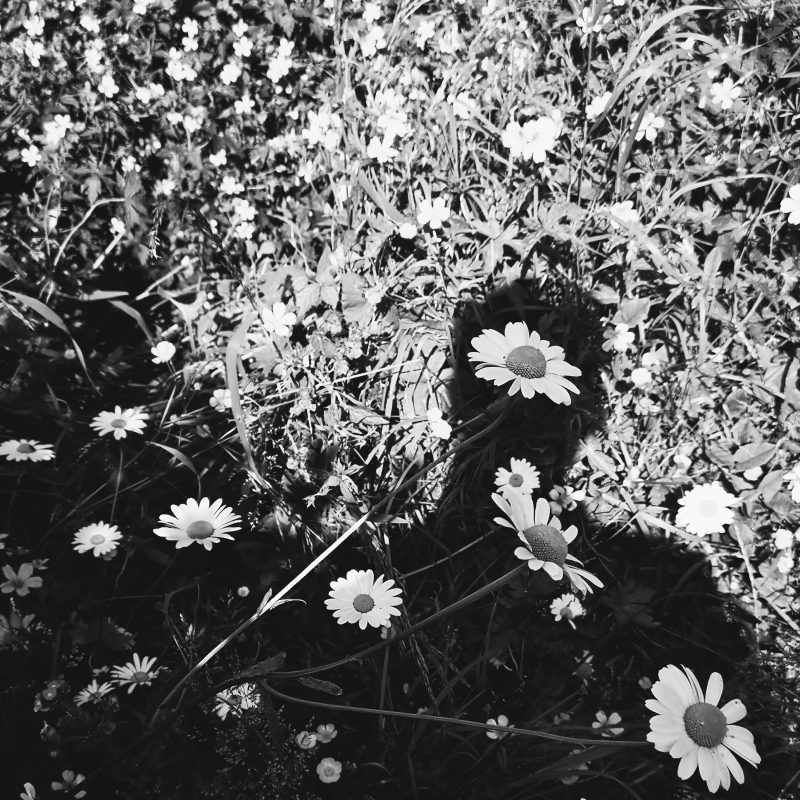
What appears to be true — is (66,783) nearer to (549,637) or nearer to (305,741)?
(305,741)

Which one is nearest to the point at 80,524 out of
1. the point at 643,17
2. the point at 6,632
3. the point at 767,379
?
the point at 6,632

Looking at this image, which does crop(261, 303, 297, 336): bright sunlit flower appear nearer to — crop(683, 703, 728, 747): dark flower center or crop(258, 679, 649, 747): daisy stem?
crop(258, 679, 649, 747): daisy stem

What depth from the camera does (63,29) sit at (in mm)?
2463

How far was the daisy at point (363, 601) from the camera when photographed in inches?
48.1

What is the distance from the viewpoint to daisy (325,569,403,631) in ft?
4.01

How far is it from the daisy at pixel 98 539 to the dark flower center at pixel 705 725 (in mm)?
1198

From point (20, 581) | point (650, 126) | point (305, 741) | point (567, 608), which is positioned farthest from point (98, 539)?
point (650, 126)

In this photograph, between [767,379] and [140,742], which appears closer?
[140,742]

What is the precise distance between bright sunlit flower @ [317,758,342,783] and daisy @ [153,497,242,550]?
0.51 metres

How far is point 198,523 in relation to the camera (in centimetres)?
117

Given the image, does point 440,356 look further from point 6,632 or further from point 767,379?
point 6,632

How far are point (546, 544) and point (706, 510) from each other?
843 mm

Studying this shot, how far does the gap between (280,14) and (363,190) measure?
2.36ft

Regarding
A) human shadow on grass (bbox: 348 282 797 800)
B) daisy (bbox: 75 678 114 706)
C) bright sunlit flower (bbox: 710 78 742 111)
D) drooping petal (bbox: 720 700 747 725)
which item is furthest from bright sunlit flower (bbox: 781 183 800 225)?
daisy (bbox: 75 678 114 706)
